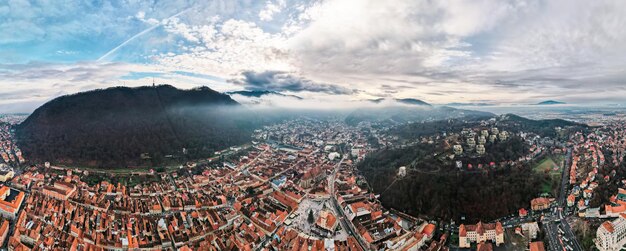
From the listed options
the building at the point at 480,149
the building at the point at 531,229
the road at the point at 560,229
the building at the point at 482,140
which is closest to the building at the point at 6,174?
the building at the point at 531,229

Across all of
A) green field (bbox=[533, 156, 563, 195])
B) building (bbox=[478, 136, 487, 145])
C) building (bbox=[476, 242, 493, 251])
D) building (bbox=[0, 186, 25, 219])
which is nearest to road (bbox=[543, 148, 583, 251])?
green field (bbox=[533, 156, 563, 195])

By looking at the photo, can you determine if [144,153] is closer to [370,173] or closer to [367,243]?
[370,173]

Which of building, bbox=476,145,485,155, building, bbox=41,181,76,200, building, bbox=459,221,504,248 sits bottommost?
building, bbox=459,221,504,248

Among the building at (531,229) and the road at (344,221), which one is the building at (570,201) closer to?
the building at (531,229)

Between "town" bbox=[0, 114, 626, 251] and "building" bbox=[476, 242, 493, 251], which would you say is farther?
"town" bbox=[0, 114, 626, 251]

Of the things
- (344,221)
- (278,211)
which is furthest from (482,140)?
(278,211)

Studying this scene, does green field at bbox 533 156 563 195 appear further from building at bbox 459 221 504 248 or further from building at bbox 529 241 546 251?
building at bbox 529 241 546 251
